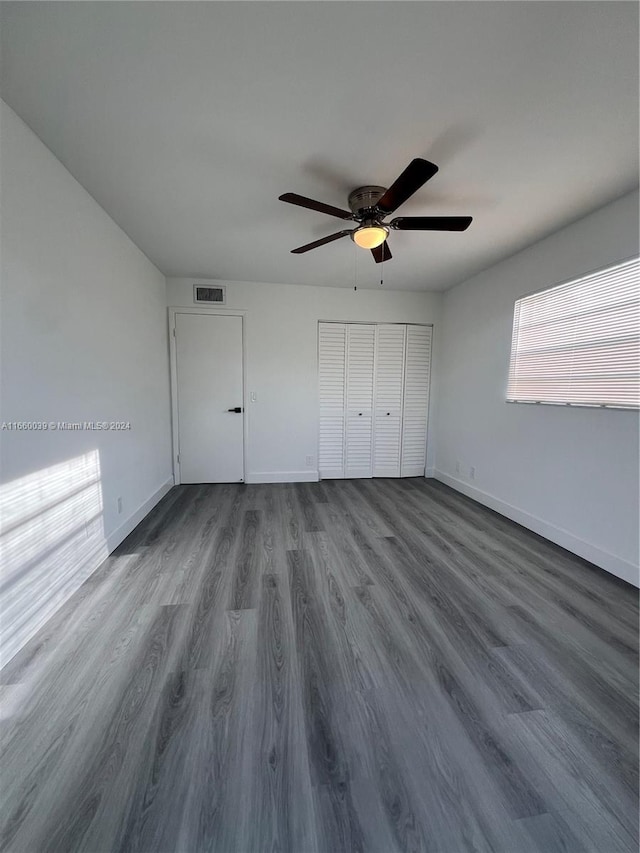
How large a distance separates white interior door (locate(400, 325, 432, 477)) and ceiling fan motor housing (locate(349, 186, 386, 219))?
7.68ft

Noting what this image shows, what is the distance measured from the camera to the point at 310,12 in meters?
1.06

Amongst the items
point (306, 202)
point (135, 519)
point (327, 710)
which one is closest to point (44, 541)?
point (135, 519)

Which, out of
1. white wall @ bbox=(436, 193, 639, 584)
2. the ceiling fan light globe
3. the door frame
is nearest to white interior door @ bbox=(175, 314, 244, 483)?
the door frame

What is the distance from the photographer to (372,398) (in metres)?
4.19

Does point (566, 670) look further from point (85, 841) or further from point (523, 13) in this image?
point (523, 13)

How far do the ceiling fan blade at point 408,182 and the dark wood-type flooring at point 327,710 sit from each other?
2.18 m

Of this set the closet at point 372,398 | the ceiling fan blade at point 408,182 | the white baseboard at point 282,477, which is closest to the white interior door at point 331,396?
the closet at point 372,398

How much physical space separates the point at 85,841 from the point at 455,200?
327 cm

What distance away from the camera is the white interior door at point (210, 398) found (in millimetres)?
3758

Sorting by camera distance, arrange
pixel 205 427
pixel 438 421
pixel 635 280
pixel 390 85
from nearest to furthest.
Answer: pixel 390 85
pixel 635 280
pixel 205 427
pixel 438 421

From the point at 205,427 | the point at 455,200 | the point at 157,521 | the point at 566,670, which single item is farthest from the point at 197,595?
the point at 455,200

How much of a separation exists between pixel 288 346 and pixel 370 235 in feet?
6.80

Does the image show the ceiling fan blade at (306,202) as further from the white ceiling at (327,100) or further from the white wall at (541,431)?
the white wall at (541,431)

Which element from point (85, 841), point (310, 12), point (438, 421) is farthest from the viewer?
point (438, 421)
